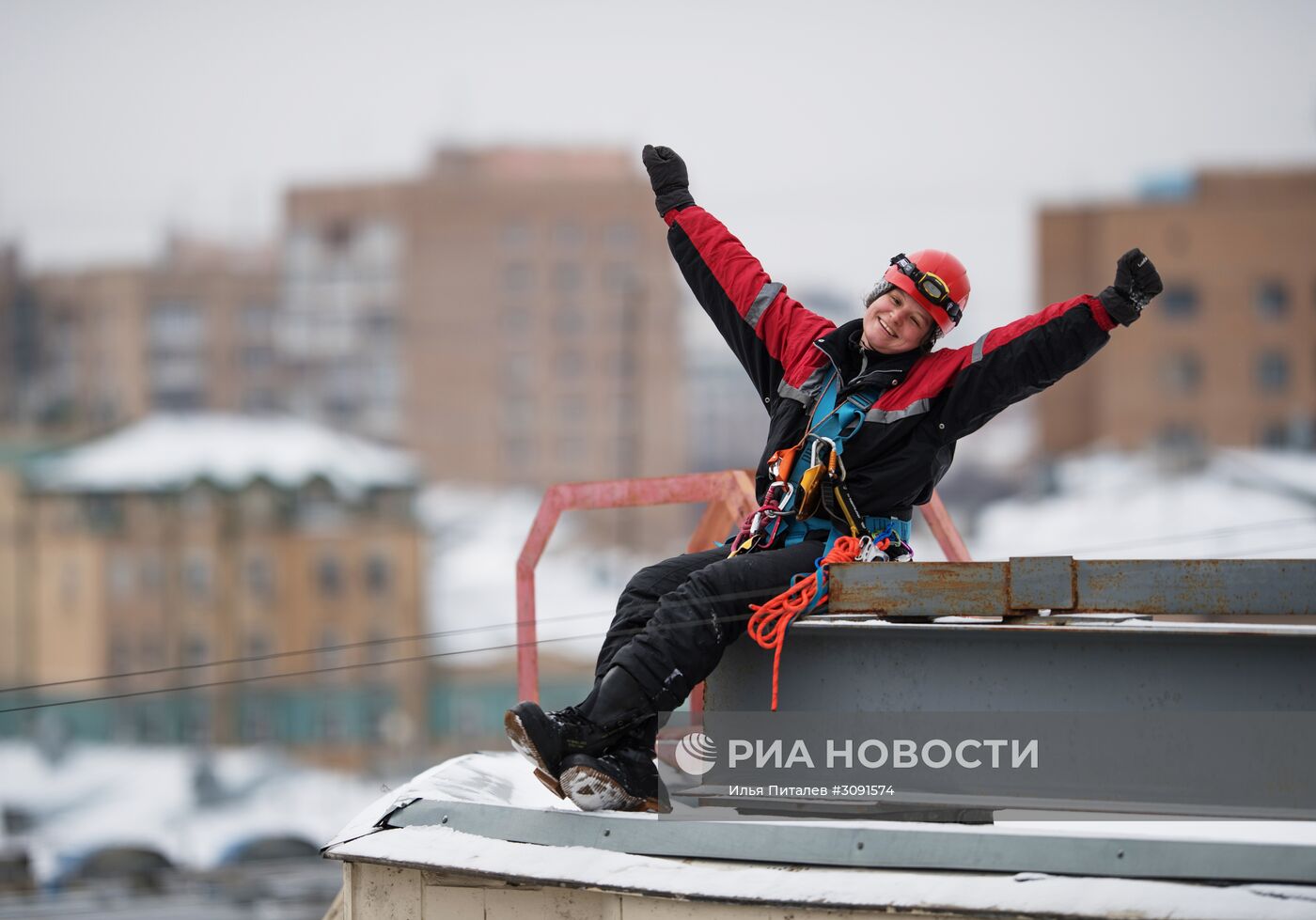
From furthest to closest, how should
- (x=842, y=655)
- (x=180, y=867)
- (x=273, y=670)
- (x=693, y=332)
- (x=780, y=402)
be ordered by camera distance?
(x=693, y=332) → (x=273, y=670) → (x=180, y=867) → (x=780, y=402) → (x=842, y=655)

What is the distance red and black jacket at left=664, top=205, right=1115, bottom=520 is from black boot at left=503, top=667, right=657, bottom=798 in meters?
0.71

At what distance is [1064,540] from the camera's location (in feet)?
201

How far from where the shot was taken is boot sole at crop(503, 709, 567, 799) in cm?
363

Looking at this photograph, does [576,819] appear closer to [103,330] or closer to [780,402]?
[780,402]

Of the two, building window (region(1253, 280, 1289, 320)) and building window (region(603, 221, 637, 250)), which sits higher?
building window (region(603, 221, 637, 250))

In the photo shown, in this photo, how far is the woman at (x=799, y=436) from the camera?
371cm

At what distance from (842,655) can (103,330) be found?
81.3m

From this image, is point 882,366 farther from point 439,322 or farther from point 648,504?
point 439,322

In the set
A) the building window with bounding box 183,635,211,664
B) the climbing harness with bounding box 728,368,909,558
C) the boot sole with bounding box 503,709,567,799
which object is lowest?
the building window with bounding box 183,635,211,664

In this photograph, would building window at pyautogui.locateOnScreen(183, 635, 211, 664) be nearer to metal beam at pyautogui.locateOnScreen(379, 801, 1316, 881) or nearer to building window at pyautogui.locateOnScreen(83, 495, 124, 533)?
building window at pyautogui.locateOnScreen(83, 495, 124, 533)

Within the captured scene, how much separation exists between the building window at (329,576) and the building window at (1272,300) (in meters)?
40.7

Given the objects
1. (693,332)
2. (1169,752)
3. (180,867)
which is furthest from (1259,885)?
(693,332)

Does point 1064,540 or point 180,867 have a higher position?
point 1064,540

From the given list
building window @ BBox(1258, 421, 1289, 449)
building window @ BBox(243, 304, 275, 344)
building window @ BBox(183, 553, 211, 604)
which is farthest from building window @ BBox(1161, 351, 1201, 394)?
building window @ BBox(243, 304, 275, 344)
